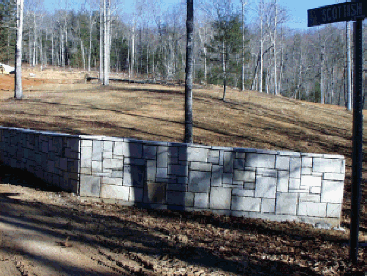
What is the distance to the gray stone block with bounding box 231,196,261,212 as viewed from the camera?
6.01 meters

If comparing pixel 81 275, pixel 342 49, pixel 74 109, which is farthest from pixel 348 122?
pixel 342 49

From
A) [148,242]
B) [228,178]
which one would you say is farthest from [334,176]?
[148,242]

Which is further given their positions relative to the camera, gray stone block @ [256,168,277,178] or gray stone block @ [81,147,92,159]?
gray stone block @ [81,147,92,159]

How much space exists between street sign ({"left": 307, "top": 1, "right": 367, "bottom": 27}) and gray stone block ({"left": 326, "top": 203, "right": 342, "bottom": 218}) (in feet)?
9.73

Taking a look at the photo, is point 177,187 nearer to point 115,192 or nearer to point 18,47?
point 115,192

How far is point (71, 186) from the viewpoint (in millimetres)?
6391

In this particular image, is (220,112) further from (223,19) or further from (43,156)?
(43,156)

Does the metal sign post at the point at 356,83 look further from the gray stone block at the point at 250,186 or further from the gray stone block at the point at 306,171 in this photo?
the gray stone block at the point at 250,186

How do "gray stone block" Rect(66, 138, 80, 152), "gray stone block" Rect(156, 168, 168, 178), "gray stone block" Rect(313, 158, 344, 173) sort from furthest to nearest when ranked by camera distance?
"gray stone block" Rect(66, 138, 80, 152) < "gray stone block" Rect(156, 168, 168, 178) < "gray stone block" Rect(313, 158, 344, 173)

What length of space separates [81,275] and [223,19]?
19.9 m

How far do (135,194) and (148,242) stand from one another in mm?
1631

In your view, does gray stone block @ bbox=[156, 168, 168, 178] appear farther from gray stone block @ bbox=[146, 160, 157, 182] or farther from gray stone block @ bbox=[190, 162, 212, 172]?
gray stone block @ bbox=[190, 162, 212, 172]

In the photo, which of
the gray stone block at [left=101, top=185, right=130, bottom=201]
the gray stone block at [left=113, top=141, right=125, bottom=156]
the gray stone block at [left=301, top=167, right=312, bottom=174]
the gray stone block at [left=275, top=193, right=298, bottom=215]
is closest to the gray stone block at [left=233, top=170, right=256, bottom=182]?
the gray stone block at [left=275, top=193, right=298, bottom=215]

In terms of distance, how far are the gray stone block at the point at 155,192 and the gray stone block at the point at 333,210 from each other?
2615 millimetres
